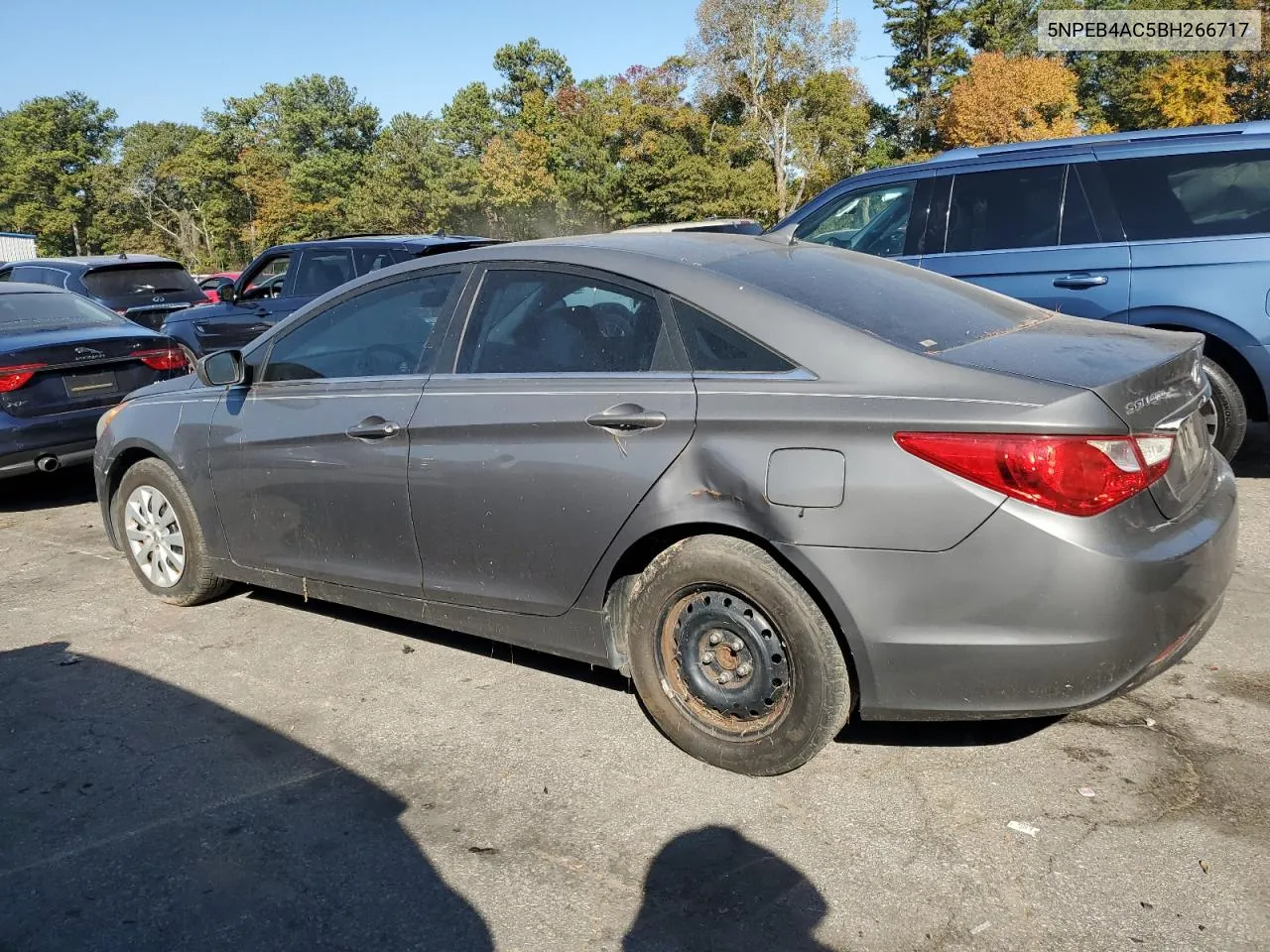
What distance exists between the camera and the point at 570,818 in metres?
3.10

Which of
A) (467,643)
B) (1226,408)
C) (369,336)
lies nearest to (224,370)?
(369,336)

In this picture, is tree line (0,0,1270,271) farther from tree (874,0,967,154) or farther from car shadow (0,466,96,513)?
car shadow (0,466,96,513)

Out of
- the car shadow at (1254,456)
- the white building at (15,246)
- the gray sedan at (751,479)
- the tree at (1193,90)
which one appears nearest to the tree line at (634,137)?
the tree at (1193,90)

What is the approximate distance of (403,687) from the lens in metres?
4.10

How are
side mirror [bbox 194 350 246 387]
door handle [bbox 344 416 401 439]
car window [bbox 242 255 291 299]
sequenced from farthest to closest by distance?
car window [bbox 242 255 291 299] → side mirror [bbox 194 350 246 387] → door handle [bbox 344 416 401 439]

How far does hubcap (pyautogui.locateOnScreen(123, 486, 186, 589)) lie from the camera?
502cm

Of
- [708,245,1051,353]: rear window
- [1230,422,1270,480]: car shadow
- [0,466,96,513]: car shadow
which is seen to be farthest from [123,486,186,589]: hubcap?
[1230,422,1270,480]: car shadow

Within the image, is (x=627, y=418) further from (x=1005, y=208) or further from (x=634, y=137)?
(x=634, y=137)

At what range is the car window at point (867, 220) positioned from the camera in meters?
6.96

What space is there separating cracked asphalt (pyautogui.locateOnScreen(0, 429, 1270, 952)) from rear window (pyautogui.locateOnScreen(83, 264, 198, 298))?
8.99 meters

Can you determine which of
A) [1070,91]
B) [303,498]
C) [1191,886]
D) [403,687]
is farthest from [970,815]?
[1070,91]

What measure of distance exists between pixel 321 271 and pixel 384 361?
5.62 meters

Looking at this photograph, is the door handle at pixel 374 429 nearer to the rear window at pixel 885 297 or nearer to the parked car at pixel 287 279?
the rear window at pixel 885 297

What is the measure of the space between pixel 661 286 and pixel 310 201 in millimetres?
77798
